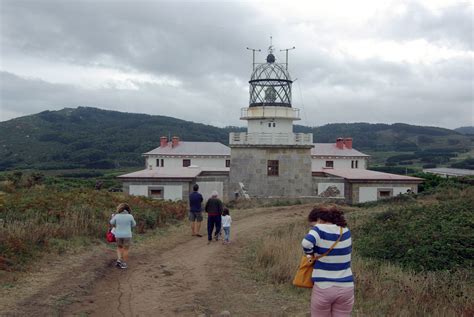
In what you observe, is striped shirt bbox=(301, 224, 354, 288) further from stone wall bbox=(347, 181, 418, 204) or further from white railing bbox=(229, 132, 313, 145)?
stone wall bbox=(347, 181, 418, 204)

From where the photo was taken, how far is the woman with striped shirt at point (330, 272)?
4258 millimetres

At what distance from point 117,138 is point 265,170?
7034 centimetres

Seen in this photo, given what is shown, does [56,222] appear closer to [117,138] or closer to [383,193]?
[383,193]

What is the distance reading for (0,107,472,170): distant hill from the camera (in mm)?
74438

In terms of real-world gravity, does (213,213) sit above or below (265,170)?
below

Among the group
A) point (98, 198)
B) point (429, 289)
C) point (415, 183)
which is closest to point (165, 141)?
point (415, 183)

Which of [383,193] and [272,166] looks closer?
[383,193]

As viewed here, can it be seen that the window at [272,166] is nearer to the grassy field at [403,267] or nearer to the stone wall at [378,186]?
the stone wall at [378,186]

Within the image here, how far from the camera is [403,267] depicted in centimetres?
855

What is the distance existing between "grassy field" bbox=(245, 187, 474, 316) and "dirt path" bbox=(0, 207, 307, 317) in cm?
54

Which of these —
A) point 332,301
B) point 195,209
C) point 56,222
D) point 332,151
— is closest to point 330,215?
point 332,301

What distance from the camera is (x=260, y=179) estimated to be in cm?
2467

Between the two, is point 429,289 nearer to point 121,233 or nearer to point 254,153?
point 121,233

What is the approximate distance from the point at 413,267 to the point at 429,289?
222cm
